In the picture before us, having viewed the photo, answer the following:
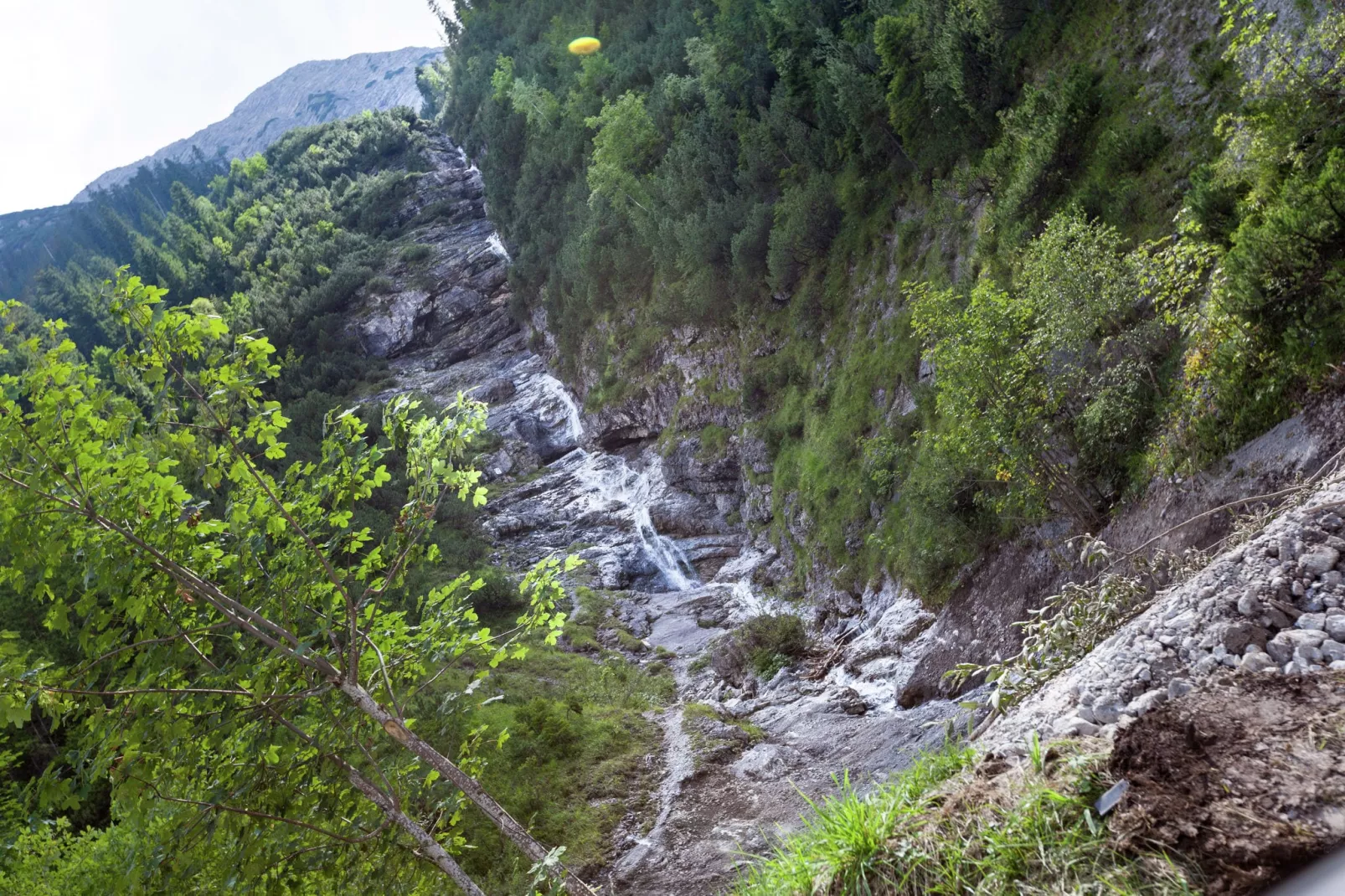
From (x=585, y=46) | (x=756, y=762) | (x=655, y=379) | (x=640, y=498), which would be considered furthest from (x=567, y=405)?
(x=756, y=762)

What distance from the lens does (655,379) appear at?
134 ft

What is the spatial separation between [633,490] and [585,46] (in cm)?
3914

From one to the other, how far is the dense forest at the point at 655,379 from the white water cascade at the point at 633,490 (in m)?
3.76

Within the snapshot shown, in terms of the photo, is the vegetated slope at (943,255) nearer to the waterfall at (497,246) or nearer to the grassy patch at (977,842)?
the grassy patch at (977,842)

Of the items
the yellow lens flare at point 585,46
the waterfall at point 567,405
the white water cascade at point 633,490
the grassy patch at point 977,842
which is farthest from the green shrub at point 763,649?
the yellow lens flare at point 585,46

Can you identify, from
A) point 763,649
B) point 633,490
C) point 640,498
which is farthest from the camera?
point 633,490

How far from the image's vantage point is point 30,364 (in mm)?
4465

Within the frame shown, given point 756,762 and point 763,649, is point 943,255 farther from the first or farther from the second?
point 756,762

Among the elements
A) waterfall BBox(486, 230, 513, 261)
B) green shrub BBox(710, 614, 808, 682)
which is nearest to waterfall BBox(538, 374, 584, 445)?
waterfall BBox(486, 230, 513, 261)

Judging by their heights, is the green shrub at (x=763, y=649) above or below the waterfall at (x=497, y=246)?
below

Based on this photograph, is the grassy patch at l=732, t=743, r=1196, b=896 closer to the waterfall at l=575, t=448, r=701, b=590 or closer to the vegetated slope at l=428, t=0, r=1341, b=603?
the vegetated slope at l=428, t=0, r=1341, b=603

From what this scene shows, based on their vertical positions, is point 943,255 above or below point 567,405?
above

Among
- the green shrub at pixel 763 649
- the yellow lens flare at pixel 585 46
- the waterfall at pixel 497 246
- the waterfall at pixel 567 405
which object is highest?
the yellow lens flare at pixel 585 46

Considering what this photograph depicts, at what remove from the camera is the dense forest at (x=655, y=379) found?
4.56m
